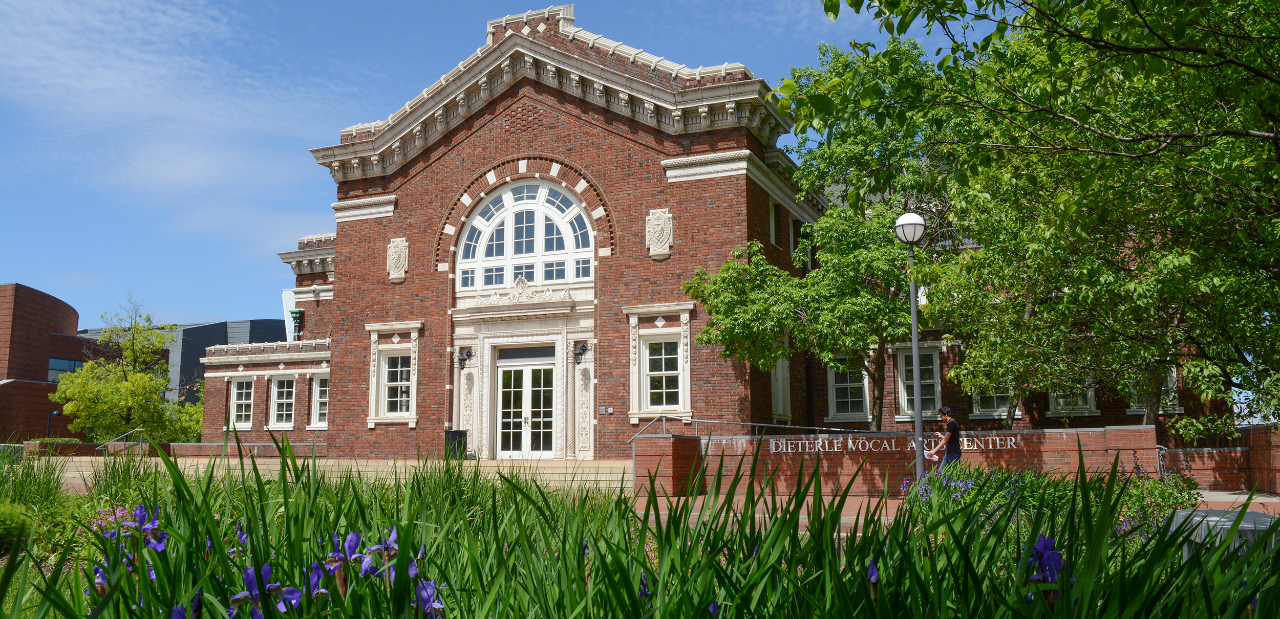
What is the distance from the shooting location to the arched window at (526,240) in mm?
23297

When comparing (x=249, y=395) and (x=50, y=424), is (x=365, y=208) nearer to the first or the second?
(x=249, y=395)

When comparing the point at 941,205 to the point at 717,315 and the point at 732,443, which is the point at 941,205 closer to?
the point at 717,315

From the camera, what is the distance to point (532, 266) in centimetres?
2386

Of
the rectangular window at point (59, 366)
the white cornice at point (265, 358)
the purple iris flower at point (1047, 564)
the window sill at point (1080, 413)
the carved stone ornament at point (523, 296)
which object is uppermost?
the rectangular window at point (59, 366)

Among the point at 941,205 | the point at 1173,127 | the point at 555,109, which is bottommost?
the point at 1173,127

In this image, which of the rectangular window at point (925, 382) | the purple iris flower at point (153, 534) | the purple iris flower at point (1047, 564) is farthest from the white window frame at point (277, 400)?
the purple iris flower at point (1047, 564)

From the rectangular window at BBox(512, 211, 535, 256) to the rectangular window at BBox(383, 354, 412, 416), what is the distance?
4.35 meters

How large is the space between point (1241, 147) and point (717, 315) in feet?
36.0

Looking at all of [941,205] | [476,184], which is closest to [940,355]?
[941,205]

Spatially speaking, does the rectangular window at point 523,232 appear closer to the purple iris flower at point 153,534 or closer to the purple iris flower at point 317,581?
the purple iris flower at point 153,534

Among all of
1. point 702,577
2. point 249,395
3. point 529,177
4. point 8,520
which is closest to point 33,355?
point 249,395

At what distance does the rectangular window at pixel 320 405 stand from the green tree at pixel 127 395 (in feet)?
28.3

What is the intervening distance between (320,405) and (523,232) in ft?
42.5

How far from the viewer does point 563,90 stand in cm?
2366
